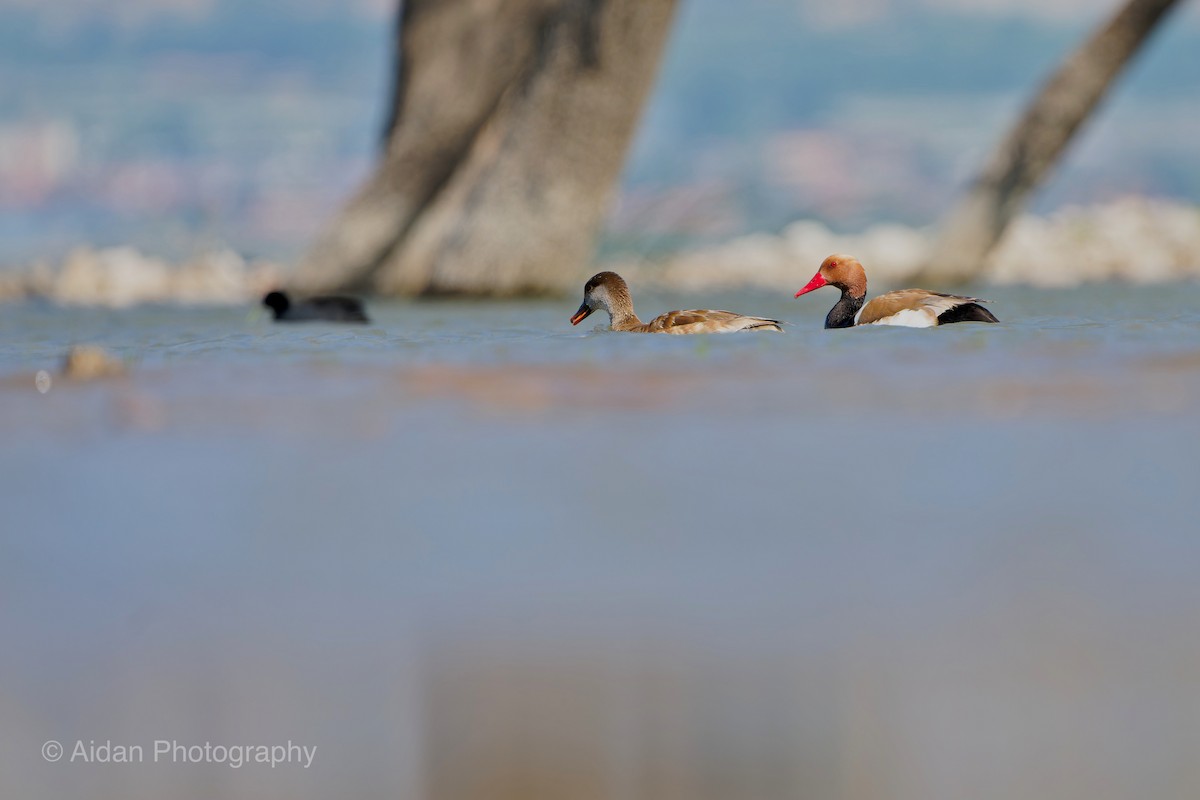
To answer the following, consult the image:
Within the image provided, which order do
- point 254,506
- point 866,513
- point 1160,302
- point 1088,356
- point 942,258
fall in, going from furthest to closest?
point 942,258 < point 1160,302 < point 1088,356 < point 254,506 < point 866,513

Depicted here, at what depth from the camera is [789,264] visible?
99.3 ft

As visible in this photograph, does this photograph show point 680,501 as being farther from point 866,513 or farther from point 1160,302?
point 1160,302

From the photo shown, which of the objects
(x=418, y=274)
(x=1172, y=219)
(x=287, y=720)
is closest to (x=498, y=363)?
(x=287, y=720)

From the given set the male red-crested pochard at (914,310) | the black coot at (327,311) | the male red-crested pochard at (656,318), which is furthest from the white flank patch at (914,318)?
the black coot at (327,311)

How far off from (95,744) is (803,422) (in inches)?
139

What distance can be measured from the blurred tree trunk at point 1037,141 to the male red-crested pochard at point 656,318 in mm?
10319

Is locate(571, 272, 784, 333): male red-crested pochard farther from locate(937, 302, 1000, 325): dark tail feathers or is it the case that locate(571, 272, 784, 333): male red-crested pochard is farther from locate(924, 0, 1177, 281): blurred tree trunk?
locate(924, 0, 1177, 281): blurred tree trunk

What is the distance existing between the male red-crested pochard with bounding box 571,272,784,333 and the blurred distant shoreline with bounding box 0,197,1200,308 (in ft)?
33.5

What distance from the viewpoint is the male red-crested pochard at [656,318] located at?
31.6 feet

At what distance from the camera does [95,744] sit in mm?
2781

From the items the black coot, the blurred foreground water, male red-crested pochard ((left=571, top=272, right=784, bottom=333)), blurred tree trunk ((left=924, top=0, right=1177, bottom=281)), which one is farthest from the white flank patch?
blurred tree trunk ((left=924, top=0, right=1177, bottom=281))

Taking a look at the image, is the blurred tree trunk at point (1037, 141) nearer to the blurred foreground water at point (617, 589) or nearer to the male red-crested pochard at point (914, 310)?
the male red-crested pochard at point (914, 310)

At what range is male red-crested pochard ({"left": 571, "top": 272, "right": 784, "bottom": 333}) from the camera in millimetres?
9625

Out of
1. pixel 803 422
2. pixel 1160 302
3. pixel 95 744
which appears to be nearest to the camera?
pixel 95 744
